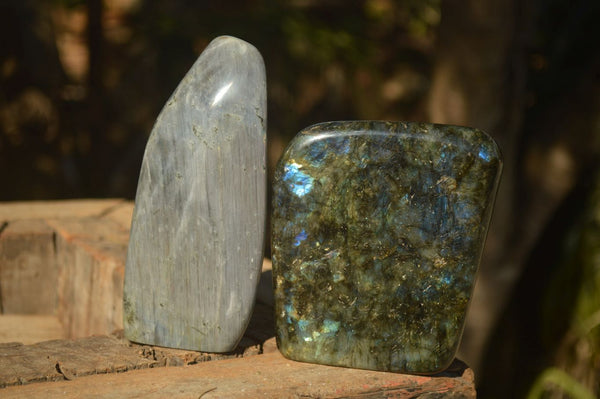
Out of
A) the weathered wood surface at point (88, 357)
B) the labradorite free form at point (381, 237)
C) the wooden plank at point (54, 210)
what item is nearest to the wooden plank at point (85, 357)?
the weathered wood surface at point (88, 357)

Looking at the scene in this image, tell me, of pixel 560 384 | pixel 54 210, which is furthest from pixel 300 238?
pixel 560 384

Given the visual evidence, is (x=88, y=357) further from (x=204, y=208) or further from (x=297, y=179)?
(x=297, y=179)

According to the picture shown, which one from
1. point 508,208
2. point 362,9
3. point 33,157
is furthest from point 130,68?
point 508,208

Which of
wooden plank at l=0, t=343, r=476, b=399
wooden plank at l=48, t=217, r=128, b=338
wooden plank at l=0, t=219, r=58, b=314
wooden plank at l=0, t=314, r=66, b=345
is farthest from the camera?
wooden plank at l=0, t=219, r=58, b=314

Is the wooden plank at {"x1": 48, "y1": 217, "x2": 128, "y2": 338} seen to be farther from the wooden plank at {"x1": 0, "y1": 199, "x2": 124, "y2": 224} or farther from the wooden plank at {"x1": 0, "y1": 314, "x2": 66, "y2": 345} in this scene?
the wooden plank at {"x1": 0, "y1": 199, "x2": 124, "y2": 224}

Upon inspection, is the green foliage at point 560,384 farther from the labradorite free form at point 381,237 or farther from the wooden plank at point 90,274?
the wooden plank at point 90,274

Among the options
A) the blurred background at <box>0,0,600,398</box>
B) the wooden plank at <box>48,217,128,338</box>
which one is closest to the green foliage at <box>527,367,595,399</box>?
the blurred background at <box>0,0,600,398</box>
